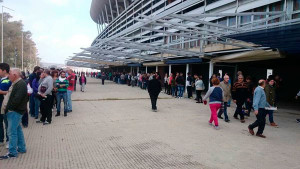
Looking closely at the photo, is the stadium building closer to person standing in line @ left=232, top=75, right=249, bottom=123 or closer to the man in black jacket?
person standing in line @ left=232, top=75, right=249, bottom=123

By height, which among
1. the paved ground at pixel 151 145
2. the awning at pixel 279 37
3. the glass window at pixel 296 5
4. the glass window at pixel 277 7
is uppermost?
the glass window at pixel 277 7

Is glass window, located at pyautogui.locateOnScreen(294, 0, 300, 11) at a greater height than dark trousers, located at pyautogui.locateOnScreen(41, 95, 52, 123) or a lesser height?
greater

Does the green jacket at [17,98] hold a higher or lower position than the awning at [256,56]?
lower

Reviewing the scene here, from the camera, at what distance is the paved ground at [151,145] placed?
3650 mm

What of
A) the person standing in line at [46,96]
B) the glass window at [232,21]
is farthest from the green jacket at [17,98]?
the glass window at [232,21]

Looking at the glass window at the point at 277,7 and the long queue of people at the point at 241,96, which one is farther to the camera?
the glass window at the point at 277,7

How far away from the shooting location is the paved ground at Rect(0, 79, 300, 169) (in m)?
3.65

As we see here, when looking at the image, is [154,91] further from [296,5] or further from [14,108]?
[296,5]

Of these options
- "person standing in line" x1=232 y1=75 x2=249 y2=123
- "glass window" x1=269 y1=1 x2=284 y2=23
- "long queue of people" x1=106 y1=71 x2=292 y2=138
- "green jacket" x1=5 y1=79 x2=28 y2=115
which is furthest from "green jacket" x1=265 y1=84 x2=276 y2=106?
"glass window" x1=269 y1=1 x2=284 y2=23

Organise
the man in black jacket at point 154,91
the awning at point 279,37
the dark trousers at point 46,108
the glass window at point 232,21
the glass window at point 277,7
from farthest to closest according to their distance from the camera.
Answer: the glass window at point 232,21 → the glass window at point 277,7 → the man in black jacket at point 154,91 → the awning at point 279,37 → the dark trousers at point 46,108

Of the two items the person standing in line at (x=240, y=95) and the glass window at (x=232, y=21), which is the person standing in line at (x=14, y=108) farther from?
the glass window at (x=232, y=21)

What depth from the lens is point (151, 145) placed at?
4566 millimetres

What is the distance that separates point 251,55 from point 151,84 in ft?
17.5

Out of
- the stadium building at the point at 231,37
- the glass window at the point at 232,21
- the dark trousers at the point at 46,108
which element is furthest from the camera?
the glass window at the point at 232,21
